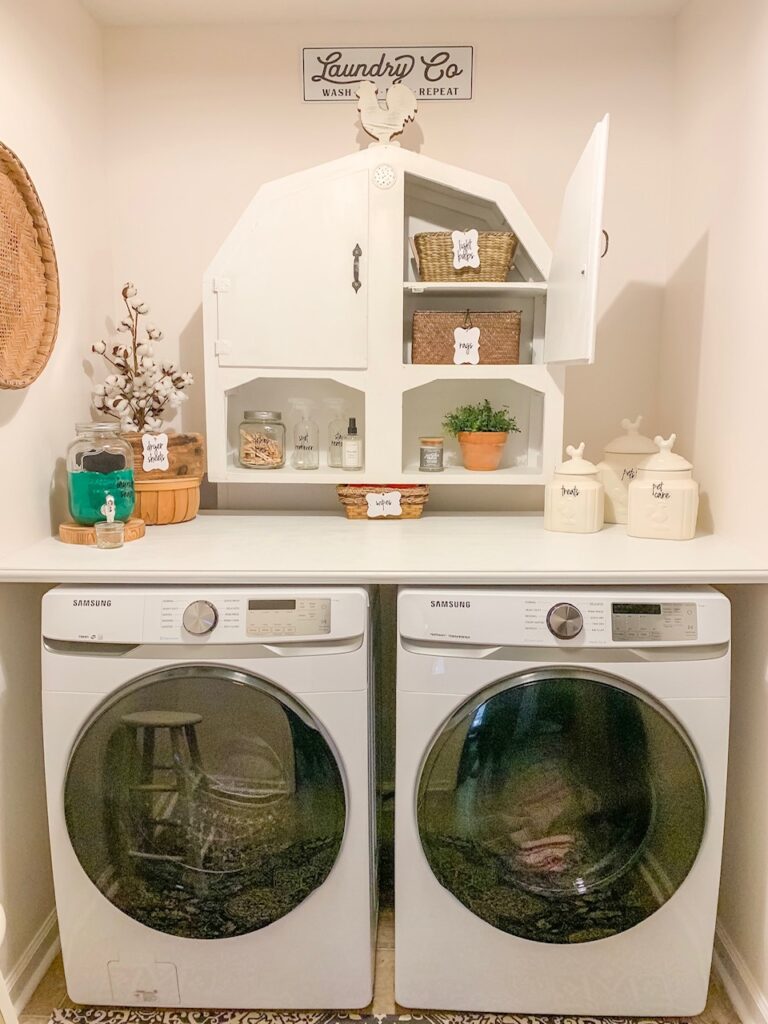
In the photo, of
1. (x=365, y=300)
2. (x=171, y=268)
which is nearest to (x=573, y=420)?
(x=365, y=300)

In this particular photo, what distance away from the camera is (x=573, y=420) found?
2.16m

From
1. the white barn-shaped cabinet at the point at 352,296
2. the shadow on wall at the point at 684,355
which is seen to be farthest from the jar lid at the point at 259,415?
the shadow on wall at the point at 684,355

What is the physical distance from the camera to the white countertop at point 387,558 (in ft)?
4.81

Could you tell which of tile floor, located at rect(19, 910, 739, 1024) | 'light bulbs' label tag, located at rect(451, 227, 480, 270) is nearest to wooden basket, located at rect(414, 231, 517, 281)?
'light bulbs' label tag, located at rect(451, 227, 480, 270)

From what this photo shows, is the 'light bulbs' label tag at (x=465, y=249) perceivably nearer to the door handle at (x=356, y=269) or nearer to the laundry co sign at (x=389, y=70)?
the door handle at (x=356, y=269)

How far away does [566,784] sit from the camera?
1500 millimetres

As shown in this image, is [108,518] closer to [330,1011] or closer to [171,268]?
[171,268]

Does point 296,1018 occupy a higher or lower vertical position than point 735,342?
lower

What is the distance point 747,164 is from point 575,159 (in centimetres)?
56

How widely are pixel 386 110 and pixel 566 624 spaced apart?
4.49ft

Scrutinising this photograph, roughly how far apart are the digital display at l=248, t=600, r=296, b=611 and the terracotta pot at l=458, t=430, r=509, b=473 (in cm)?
76

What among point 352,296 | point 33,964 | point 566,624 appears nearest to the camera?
point 566,624

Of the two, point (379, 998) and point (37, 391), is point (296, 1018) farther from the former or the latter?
point (37, 391)

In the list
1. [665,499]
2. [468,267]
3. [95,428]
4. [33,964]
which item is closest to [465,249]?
[468,267]
